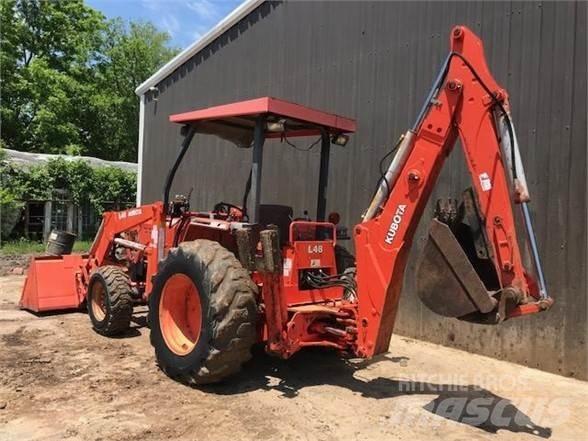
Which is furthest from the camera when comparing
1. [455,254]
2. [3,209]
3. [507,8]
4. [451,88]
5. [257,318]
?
[3,209]

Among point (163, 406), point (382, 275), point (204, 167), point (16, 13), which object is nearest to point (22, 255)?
point (204, 167)

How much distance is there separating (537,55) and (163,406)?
16.9 feet

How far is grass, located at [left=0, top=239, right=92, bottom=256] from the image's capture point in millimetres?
15165

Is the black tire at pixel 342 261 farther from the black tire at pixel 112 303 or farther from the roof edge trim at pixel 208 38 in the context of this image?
the roof edge trim at pixel 208 38

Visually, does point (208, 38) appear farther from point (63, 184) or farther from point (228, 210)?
point (63, 184)

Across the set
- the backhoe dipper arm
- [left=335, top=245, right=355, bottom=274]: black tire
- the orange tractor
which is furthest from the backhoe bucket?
[left=335, top=245, right=355, bottom=274]: black tire

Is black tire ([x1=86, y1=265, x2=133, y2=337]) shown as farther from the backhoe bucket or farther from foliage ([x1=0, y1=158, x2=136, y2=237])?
foliage ([x1=0, y1=158, x2=136, y2=237])

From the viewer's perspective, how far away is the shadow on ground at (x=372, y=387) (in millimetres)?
4426

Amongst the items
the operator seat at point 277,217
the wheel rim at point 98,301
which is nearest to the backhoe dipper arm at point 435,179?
the operator seat at point 277,217

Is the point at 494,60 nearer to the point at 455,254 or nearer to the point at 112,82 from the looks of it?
the point at 455,254

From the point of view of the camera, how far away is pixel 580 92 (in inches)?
227

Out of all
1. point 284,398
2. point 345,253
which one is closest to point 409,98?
point 345,253

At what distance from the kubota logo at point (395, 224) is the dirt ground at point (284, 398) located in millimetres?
1374

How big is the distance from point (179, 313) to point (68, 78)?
82.6ft
